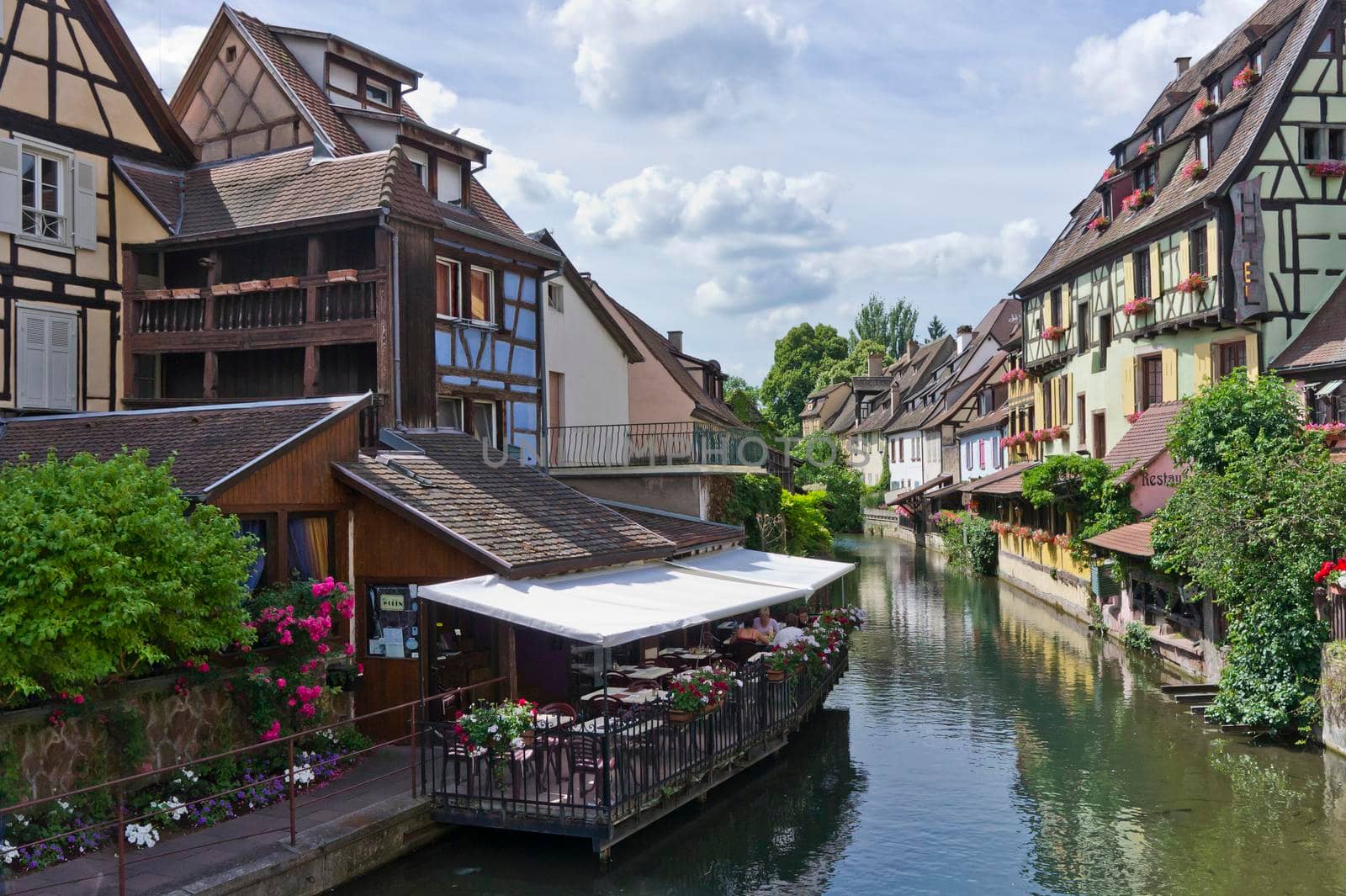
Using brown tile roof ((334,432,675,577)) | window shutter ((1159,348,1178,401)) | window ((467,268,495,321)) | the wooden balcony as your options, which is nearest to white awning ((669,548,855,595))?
brown tile roof ((334,432,675,577))

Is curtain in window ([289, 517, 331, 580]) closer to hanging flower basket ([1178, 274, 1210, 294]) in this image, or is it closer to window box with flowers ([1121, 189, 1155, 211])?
hanging flower basket ([1178, 274, 1210, 294])

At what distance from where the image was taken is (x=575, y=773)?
11.7 metres

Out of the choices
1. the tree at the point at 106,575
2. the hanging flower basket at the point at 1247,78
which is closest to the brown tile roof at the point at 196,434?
the tree at the point at 106,575

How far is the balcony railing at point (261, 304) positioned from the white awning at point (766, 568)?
6.40 metres

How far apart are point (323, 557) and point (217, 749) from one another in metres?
2.91

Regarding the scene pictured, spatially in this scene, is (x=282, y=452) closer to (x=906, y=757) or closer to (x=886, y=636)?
(x=906, y=757)

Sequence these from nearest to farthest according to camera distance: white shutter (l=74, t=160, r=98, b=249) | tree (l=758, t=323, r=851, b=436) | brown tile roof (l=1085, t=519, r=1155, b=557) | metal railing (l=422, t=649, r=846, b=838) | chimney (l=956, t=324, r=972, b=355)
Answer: metal railing (l=422, t=649, r=846, b=838) → white shutter (l=74, t=160, r=98, b=249) → brown tile roof (l=1085, t=519, r=1155, b=557) → chimney (l=956, t=324, r=972, b=355) → tree (l=758, t=323, r=851, b=436)

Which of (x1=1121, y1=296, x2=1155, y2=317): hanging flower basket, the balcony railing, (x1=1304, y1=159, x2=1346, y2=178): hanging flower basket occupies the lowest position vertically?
the balcony railing

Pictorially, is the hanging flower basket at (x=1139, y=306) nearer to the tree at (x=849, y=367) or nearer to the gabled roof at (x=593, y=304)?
the gabled roof at (x=593, y=304)

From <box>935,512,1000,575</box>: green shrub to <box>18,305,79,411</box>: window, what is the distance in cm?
3119

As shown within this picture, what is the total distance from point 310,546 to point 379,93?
13.3 meters

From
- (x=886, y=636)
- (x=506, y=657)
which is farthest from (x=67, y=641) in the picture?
(x=886, y=636)

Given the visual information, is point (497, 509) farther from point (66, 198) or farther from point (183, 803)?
point (66, 198)

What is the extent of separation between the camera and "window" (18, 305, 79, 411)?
18297 millimetres
